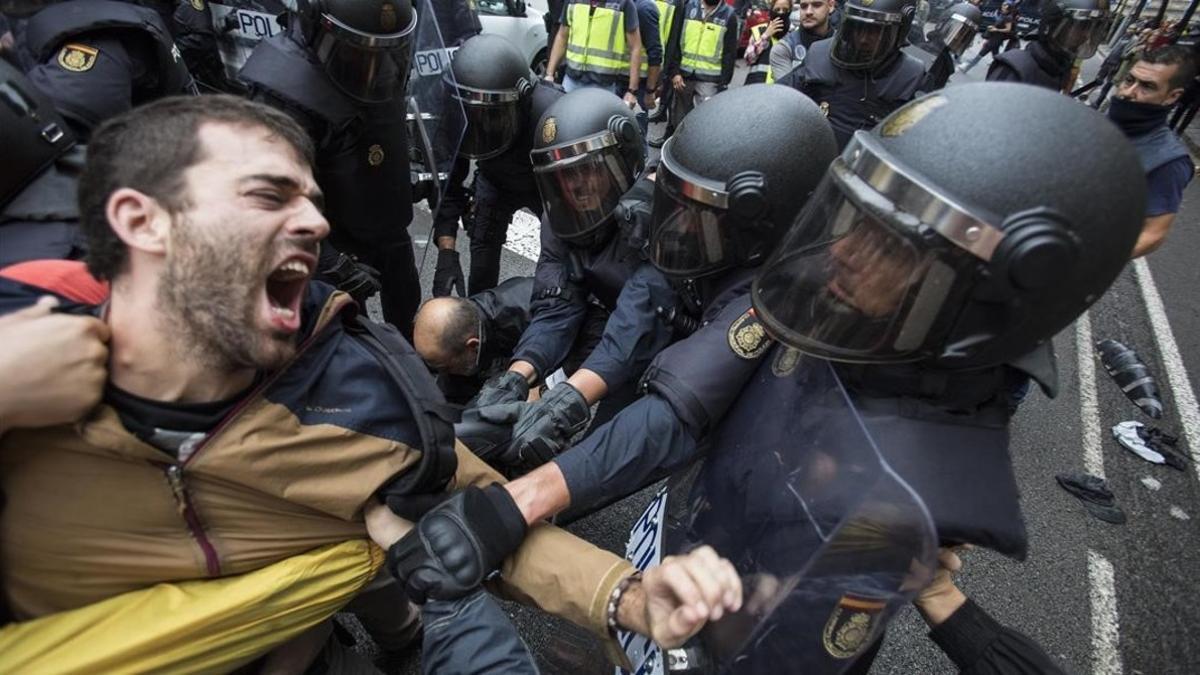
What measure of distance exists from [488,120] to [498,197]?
51 cm

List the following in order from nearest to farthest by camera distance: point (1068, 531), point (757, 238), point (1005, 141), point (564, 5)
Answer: point (1005, 141) < point (757, 238) < point (1068, 531) < point (564, 5)

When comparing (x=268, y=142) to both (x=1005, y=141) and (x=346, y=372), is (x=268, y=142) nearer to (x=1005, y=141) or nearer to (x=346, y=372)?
(x=346, y=372)

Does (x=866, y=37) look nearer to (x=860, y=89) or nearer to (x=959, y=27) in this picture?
(x=860, y=89)

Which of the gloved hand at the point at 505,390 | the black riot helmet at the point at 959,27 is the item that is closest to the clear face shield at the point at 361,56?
the gloved hand at the point at 505,390

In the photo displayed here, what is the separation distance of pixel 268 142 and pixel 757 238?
52.0 inches

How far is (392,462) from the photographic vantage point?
1.38 m

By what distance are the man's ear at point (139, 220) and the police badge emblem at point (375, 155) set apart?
1940 mm

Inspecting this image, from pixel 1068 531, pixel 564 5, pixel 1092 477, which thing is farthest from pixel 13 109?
pixel 564 5

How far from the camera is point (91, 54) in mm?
2236

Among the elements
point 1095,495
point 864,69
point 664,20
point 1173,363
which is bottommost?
point 1173,363

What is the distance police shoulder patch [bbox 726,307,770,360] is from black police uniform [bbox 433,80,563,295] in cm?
223

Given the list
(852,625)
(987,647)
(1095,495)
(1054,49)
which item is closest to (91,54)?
(852,625)

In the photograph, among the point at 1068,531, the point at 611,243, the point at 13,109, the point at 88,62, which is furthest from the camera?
the point at 1068,531

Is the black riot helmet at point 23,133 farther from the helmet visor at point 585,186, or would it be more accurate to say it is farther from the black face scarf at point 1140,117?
the black face scarf at point 1140,117
